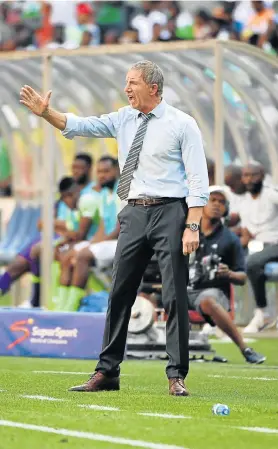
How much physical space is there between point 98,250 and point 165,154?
7.37m

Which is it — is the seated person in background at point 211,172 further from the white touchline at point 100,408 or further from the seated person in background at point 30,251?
the white touchline at point 100,408

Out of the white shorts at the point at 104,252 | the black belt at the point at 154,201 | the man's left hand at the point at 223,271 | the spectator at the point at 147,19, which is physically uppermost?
the spectator at the point at 147,19

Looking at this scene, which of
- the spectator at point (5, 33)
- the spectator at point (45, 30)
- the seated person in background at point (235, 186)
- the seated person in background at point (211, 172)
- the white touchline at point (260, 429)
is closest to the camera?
the white touchline at point (260, 429)

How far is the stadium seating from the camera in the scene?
63.9ft

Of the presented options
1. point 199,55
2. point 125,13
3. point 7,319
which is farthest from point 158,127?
point 125,13

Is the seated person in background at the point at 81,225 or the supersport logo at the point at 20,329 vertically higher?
the seated person in background at the point at 81,225

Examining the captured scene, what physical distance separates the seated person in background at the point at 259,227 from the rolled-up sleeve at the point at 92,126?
7.03 m

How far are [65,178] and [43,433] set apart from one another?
1145cm

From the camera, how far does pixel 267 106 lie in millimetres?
17141

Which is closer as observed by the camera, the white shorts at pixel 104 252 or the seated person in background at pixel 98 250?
the seated person in background at pixel 98 250

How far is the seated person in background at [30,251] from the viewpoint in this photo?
57.8ft

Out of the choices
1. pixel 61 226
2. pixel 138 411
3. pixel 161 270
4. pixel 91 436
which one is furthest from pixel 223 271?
pixel 91 436

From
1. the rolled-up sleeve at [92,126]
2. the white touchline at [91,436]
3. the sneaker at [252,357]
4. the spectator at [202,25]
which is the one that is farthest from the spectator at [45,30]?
the white touchline at [91,436]

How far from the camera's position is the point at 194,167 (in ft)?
29.8
